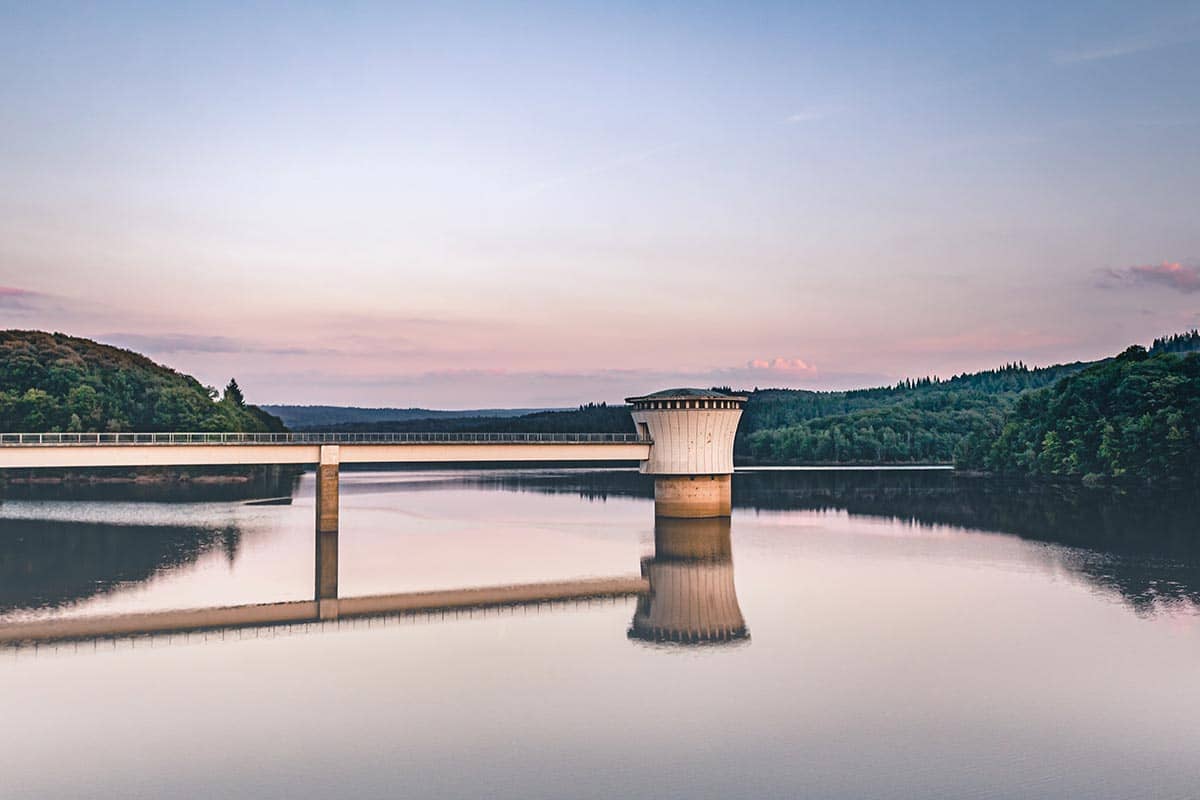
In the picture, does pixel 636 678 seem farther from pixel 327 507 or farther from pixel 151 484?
pixel 151 484

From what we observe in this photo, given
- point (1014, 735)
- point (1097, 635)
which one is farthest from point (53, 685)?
point (1097, 635)

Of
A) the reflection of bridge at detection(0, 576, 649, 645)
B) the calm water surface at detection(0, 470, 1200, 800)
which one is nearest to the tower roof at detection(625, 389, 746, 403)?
the calm water surface at detection(0, 470, 1200, 800)

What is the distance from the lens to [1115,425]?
118 meters

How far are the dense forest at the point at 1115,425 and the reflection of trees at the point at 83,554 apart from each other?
9160cm

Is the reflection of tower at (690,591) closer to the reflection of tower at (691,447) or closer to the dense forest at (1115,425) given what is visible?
the reflection of tower at (691,447)

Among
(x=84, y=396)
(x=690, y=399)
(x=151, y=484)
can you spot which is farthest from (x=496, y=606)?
(x=84, y=396)

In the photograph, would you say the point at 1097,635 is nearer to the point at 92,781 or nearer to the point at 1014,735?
the point at 1014,735

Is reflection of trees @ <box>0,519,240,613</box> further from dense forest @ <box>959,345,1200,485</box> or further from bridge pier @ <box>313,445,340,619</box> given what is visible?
dense forest @ <box>959,345,1200,485</box>

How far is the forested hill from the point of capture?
13775 cm

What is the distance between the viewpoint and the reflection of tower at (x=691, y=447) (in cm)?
7900

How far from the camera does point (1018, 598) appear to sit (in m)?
45.8

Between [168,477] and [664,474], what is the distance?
294 ft

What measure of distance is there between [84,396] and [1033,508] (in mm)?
122579

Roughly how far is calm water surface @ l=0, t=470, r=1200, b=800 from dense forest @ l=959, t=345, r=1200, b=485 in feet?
151
